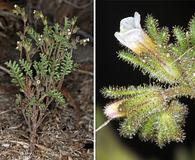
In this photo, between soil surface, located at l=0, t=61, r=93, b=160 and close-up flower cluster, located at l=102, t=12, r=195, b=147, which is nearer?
close-up flower cluster, located at l=102, t=12, r=195, b=147

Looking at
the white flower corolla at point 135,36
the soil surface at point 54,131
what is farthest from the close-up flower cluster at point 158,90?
the soil surface at point 54,131

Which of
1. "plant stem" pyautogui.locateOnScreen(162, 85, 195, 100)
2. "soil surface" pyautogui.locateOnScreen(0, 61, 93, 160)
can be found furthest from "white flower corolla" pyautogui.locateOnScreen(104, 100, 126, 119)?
"soil surface" pyautogui.locateOnScreen(0, 61, 93, 160)

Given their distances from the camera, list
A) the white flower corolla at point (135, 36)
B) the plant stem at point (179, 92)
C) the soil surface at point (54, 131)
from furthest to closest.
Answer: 1. the soil surface at point (54, 131)
2. the white flower corolla at point (135, 36)
3. the plant stem at point (179, 92)

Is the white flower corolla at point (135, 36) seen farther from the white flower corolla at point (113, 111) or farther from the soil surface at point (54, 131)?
the soil surface at point (54, 131)

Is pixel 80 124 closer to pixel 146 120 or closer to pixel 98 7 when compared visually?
pixel 98 7

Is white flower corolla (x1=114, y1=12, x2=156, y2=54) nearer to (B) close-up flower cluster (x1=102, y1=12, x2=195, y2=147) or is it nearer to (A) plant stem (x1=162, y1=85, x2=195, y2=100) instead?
(B) close-up flower cluster (x1=102, y1=12, x2=195, y2=147)

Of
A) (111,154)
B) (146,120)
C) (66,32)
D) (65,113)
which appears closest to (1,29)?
(65,113)

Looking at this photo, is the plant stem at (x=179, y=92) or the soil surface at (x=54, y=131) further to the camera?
the soil surface at (x=54, y=131)
